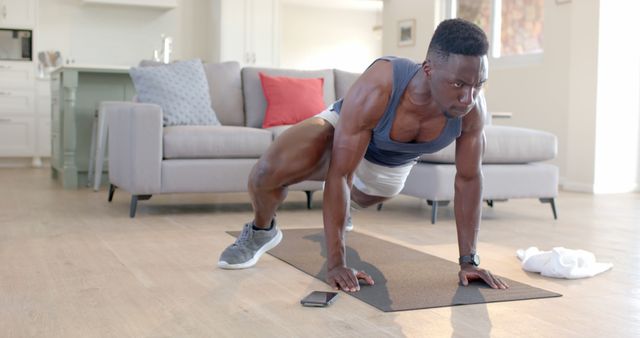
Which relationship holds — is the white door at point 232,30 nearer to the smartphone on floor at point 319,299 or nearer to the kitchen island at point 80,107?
the kitchen island at point 80,107

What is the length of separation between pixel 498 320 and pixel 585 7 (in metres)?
4.63

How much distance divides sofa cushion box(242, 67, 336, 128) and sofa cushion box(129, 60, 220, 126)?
28 centimetres

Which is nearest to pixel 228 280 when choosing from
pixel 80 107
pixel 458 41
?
pixel 458 41

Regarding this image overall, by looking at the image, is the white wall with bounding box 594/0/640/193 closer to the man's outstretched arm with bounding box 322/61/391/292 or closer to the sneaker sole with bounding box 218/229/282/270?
the sneaker sole with bounding box 218/229/282/270

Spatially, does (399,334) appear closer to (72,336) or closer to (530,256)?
(72,336)

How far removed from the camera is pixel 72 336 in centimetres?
170

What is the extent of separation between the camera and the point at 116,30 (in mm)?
8648

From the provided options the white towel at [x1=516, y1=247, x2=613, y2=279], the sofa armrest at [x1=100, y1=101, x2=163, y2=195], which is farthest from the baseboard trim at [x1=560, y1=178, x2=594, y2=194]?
the sofa armrest at [x1=100, y1=101, x2=163, y2=195]

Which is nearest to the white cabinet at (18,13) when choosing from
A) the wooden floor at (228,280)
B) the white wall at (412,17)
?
the white wall at (412,17)

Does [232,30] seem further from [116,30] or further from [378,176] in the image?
[378,176]

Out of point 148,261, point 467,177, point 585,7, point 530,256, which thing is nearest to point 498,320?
point 467,177

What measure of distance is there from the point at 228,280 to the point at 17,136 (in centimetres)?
621

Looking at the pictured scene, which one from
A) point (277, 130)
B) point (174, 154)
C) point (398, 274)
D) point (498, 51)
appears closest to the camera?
point (398, 274)

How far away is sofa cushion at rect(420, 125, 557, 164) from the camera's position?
3.94 metres
